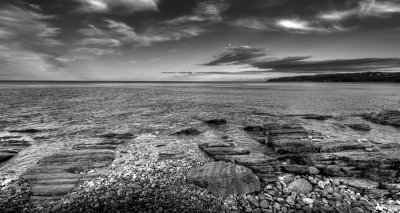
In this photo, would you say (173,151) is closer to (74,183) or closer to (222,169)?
(222,169)

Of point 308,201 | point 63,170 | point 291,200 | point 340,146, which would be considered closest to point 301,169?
point 308,201

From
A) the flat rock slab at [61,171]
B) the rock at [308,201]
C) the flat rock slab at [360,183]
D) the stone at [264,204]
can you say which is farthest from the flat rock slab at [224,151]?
the flat rock slab at [61,171]

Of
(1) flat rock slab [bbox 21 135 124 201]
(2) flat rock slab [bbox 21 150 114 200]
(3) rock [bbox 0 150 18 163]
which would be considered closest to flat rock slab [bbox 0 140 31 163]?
(3) rock [bbox 0 150 18 163]

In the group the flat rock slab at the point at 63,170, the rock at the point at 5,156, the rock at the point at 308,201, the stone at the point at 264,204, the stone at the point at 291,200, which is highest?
the rock at the point at 5,156

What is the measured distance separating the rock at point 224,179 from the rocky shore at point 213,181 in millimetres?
48

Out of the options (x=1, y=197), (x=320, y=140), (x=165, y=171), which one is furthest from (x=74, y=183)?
(x=320, y=140)

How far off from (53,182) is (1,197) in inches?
75.7

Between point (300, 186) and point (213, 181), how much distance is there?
14.2ft

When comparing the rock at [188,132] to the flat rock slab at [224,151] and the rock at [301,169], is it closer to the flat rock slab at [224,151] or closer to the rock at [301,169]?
the flat rock slab at [224,151]

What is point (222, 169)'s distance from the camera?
36.9ft

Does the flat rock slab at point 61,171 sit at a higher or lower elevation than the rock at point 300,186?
higher

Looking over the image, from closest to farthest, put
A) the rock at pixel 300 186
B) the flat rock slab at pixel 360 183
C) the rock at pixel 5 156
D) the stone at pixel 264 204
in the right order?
the stone at pixel 264 204
the rock at pixel 300 186
the flat rock slab at pixel 360 183
the rock at pixel 5 156

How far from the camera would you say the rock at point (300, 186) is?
391 inches

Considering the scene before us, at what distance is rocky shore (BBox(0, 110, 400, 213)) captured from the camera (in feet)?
29.0
